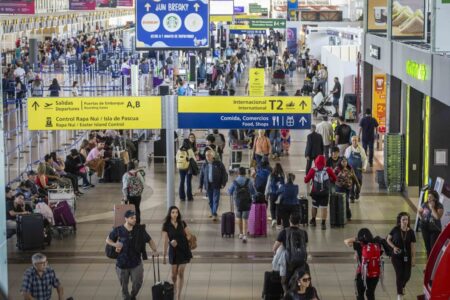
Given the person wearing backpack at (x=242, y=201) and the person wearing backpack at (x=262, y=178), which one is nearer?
the person wearing backpack at (x=242, y=201)

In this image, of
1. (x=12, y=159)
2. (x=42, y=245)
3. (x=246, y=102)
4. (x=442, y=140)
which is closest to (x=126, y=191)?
(x=42, y=245)

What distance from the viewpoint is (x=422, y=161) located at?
808 inches

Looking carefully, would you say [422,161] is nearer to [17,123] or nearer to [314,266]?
[314,266]

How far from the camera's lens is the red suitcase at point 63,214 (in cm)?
1697

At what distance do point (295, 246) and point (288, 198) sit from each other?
4.70 metres

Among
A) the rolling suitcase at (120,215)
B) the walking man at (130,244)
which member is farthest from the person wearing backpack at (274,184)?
the walking man at (130,244)

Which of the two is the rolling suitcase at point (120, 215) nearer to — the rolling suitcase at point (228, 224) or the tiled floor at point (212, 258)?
the tiled floor at point (212, 258)

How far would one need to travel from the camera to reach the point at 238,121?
1461 cm

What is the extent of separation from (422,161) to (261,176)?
3946mm

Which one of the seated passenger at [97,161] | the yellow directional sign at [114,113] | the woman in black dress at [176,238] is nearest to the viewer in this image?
the woman in black dress at [176,238]

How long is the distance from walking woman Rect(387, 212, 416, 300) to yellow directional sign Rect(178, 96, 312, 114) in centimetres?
293

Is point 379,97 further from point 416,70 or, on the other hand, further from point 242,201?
point 242,201

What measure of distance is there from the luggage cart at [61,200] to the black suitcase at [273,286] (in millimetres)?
5692

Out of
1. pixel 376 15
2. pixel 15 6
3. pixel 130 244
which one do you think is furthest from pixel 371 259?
pixel 15 6
